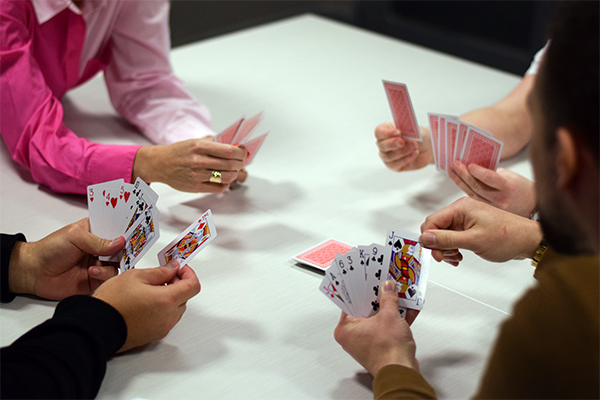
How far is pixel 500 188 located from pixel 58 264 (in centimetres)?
96

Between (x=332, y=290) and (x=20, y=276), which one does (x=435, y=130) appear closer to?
(x=332, y=290)

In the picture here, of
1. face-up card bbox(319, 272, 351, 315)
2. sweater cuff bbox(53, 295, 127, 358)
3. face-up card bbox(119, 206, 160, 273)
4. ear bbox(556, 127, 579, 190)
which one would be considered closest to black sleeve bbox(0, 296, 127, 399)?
sweater cuff bbox(53, 295, 127, 358)

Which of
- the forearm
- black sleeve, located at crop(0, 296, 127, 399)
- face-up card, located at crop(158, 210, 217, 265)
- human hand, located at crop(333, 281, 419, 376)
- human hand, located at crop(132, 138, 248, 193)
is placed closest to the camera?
black sleeve, located at crop(0, 296, 127, 399)

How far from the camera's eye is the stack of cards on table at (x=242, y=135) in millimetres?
1408

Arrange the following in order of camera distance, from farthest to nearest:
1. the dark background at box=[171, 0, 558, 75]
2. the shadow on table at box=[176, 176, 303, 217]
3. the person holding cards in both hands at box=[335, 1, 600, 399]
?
1. the dark background at box=[171, 0, 558, 75]
2. the shadow on table at box=[176, 176, 303, 217]
3. the person holding cards in both hands at box=[335, 1, 600, 399]

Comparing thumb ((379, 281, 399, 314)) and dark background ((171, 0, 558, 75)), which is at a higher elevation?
thumb ((379, 281, 399, 314))

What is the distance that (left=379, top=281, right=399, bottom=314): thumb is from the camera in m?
1.00

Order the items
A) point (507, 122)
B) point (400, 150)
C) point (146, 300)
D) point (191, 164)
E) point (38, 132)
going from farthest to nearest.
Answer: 1. point (507, 122)
2. point (400, 150)
3. point (38, 132)
4. point (191, 164)
5. point (146, 300)

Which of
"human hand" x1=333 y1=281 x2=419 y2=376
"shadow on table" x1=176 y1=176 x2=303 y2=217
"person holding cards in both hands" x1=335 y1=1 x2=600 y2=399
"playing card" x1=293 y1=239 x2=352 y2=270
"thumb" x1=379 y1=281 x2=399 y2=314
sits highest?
"person holding cards in both hands" x1=335 y1=1 x2=600 y2=399

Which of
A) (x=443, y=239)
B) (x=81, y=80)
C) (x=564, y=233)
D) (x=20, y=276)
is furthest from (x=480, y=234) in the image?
(x=81, y=80)

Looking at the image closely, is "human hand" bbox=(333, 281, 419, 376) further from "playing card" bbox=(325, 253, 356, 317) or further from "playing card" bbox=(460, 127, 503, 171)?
"playing card" bbox=(460, 127, 503, 171)

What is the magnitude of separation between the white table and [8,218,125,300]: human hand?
37mm

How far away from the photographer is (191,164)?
140cm

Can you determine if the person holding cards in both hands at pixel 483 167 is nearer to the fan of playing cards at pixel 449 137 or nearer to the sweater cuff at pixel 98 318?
the fan of playing cards at pixel 449 137
